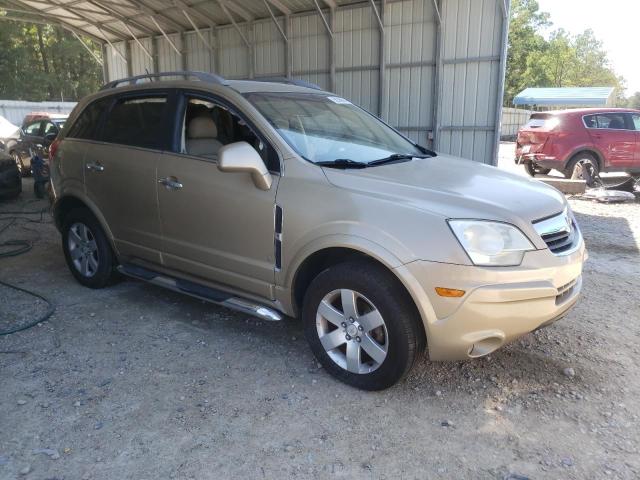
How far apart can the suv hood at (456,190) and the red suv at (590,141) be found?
8.74 metres

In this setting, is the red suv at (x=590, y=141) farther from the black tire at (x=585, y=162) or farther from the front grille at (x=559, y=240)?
the front grille at (x=559, y=240)

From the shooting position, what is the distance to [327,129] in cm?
364

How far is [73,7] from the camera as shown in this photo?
1267 centimetres

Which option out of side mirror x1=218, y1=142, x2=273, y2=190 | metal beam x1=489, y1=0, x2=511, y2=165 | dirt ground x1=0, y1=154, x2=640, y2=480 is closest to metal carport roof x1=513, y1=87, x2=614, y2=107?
metal beam x1=489, y1=0, x2=511, y2=165

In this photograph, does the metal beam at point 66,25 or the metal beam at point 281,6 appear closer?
the metal beam at point 281,6

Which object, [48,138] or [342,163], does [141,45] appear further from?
[342,163]

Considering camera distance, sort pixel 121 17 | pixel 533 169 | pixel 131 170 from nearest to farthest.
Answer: pixel 131 170 < pixel 533 169 < pixel 121 17

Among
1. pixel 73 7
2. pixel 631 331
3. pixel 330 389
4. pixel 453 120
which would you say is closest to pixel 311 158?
pixel 330 389

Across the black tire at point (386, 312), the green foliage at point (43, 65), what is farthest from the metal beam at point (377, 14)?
the green foliage at point (43, 65)

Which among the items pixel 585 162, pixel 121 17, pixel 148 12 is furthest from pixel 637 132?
pixel 121 17

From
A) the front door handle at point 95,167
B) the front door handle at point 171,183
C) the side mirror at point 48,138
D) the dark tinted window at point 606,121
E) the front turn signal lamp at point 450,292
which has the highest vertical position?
the dark tinted window at point 606,121

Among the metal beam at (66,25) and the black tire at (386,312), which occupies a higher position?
the metal beam at (66,25)

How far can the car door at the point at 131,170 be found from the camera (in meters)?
3.98

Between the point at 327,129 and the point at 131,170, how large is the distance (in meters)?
1.65
